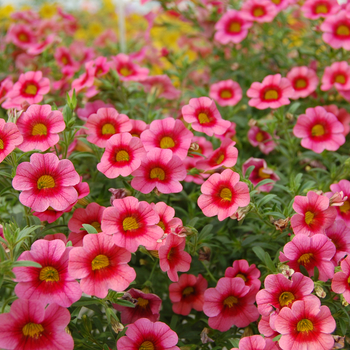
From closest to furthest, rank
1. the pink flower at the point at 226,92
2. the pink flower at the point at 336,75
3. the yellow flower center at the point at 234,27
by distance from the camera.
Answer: the pink flower at the point at 336,75
the pink flower at the point at 226,92
the yellow flower center at the point at 234,27

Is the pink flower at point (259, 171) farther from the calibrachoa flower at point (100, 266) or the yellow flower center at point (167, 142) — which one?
the calibrachoa flower at point (100, 266)

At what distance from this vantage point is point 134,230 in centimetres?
95

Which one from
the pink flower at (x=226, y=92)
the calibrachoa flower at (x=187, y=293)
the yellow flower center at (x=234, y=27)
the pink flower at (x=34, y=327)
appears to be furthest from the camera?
the yellow flower center at (x=234, y=27)

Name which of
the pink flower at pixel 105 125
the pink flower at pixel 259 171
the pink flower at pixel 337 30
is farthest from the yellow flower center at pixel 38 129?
the pink flower at pixel 337 30

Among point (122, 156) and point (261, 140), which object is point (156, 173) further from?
point (261, 140)

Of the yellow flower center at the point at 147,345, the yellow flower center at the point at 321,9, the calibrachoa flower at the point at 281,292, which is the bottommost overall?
the yellow flower center at the point at 147,345

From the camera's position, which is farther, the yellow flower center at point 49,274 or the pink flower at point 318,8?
the pink flower at point 318,8

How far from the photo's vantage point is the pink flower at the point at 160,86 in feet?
5.24

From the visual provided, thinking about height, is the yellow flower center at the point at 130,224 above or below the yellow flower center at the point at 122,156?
below

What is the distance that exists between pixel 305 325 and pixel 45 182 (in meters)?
0.76

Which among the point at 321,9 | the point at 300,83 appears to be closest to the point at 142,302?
the point at 300,83

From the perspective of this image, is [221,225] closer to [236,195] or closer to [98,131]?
[236,195]

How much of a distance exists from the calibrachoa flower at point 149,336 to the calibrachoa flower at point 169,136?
47cm

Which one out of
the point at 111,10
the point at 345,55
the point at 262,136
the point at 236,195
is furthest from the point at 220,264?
the point at 111,10
